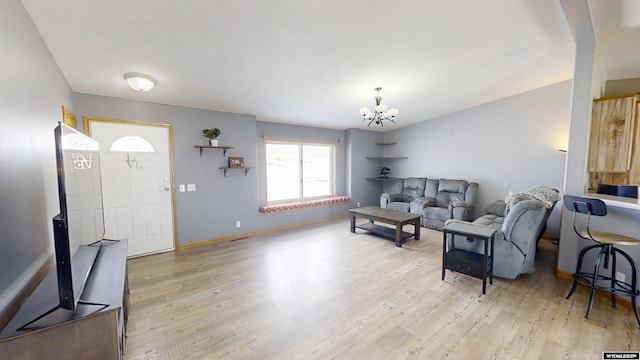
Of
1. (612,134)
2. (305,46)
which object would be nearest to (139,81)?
(305,46)

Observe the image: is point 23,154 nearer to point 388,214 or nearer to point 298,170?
point 388,214

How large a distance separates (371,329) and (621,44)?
15.4 ft

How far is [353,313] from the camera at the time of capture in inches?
91.0

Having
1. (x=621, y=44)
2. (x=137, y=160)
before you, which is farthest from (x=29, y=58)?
(x=621, y=44)

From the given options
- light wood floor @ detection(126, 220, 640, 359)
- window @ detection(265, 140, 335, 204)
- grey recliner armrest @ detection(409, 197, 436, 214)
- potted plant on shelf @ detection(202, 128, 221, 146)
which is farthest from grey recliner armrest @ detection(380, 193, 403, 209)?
potted plant on shelf @ detection(202, 128, 221, 146)

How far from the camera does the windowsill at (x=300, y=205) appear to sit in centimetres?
501

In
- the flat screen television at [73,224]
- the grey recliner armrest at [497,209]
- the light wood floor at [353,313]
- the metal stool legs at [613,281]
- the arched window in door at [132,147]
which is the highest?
the arched window in door at [132,147]

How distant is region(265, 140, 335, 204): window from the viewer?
213 inches

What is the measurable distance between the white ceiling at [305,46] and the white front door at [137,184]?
52cm

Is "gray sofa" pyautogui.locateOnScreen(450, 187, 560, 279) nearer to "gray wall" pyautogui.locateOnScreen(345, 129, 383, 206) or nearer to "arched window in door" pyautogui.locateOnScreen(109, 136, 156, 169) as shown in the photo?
"gray wall" pyautogui.locateOnScreen(345, 129, 383, 206)

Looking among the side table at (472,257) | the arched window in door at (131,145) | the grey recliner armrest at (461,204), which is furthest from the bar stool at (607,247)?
the arched window in door at (131,145)

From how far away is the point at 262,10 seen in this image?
6.65 feet

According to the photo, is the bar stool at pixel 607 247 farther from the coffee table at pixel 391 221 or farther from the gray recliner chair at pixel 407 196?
the gray recliner chair at pixel 407 196

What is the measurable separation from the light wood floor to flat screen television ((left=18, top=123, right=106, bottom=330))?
84 cm
